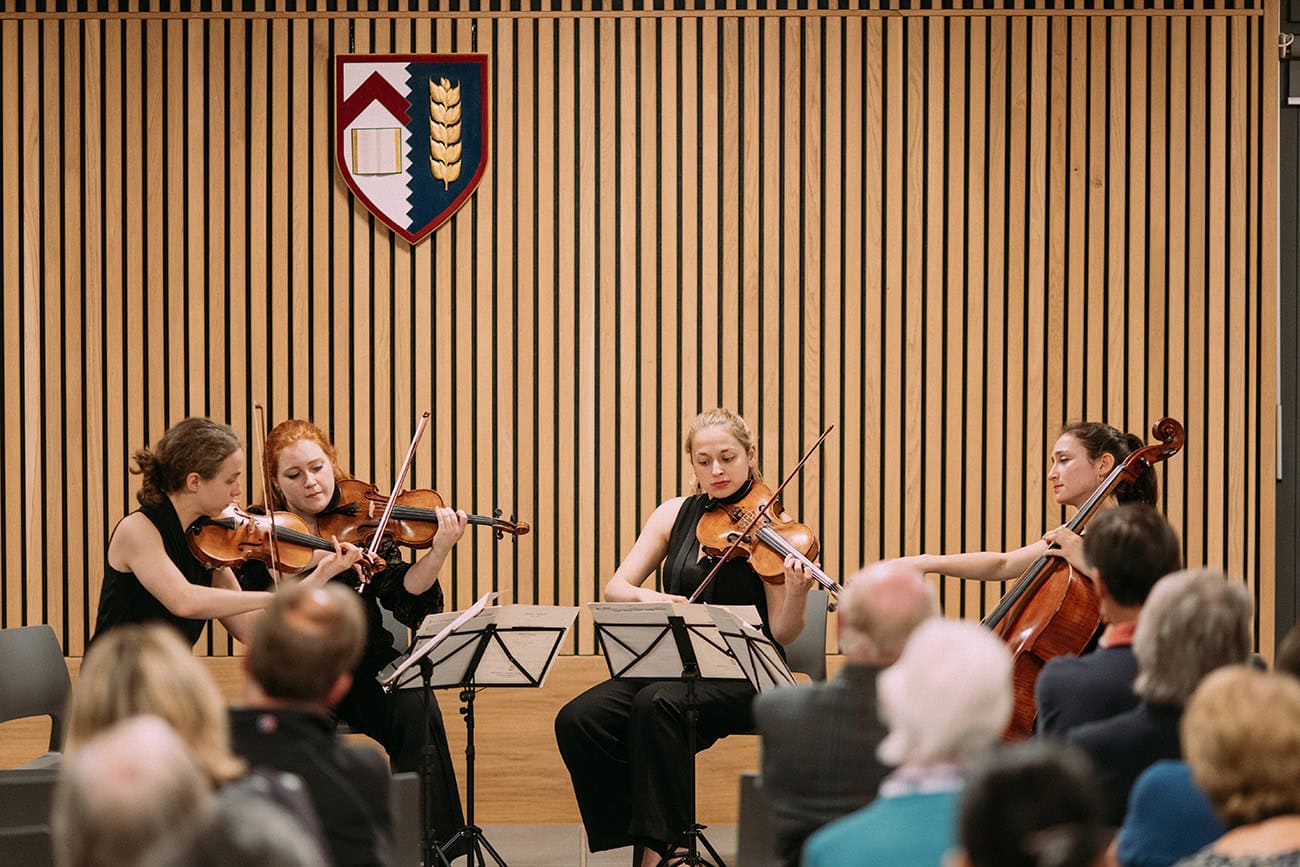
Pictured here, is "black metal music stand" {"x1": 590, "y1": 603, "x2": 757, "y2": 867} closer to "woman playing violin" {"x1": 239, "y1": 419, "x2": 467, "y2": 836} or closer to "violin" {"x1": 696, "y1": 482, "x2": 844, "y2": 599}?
"violin" {"x1": 696, "y1": 482, "x2": 844, "y2": 599}

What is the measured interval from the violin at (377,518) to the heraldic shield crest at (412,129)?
128 cm

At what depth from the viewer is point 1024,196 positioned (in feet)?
18.9

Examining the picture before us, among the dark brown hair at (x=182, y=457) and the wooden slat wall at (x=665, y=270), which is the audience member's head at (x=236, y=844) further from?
the wooden slat wall at (x=665, y=270)

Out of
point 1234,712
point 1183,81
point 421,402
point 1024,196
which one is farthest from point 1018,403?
point 1234,712

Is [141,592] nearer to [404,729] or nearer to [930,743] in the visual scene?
[404,729]

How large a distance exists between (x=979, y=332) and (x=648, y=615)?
7.20 feet

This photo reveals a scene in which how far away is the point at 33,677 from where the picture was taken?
4598 mm

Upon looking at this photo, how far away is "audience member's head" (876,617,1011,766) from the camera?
205 centimetres

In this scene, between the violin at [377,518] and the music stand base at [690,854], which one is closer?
the music stand base at [690,854]

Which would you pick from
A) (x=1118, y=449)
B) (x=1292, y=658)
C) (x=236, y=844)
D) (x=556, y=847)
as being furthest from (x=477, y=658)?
(x=236, y=844)

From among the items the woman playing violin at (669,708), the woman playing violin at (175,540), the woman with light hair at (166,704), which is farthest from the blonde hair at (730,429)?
the woman with light hair at (166,704)

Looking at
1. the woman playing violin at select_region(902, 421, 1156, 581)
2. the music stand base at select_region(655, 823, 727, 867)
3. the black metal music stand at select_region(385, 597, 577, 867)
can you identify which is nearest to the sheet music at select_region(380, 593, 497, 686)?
the black metal music stand at select_region(385, 597, 577, 867)

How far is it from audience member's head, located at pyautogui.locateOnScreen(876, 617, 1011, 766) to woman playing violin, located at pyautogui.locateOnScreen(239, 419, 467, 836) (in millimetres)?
2872

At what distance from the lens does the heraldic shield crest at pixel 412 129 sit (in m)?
5.65
